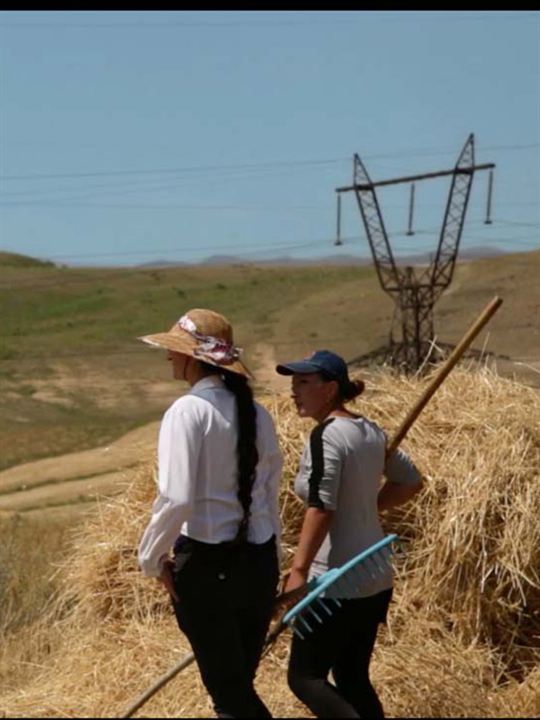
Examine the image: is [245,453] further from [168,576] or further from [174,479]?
[168,576]

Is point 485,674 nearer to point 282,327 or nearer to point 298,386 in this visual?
point 298,386

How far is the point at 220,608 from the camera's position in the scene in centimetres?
397

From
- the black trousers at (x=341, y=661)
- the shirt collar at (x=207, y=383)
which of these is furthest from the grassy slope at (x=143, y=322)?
the shirt collar at (x=207, y=383)

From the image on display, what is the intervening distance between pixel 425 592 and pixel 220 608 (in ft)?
7.44

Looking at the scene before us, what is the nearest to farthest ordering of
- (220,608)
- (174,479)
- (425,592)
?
(174,479) < (220,608) < (425,592)

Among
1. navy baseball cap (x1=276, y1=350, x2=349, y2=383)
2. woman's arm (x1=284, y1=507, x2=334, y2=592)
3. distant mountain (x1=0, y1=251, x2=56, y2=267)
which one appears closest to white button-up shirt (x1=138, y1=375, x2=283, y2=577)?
woman's arm (x1=284, y1=507, x2=334, y2=592)

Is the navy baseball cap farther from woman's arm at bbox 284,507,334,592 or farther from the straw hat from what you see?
woman's arm at bbox 284,507,334,592

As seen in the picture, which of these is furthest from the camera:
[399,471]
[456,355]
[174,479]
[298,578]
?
[456,355]

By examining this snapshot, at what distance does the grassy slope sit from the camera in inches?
1416

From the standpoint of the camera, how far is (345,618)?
4.27m


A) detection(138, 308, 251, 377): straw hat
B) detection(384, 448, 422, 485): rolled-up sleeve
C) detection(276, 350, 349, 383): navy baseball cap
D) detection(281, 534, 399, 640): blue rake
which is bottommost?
detection(281, 534, 399, 640): blue rake

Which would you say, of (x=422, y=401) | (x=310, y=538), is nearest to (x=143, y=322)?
(x=422, y=401)

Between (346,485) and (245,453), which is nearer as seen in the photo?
(245,453)

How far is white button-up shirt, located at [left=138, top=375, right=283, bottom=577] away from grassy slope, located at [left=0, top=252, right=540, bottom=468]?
23.0m
